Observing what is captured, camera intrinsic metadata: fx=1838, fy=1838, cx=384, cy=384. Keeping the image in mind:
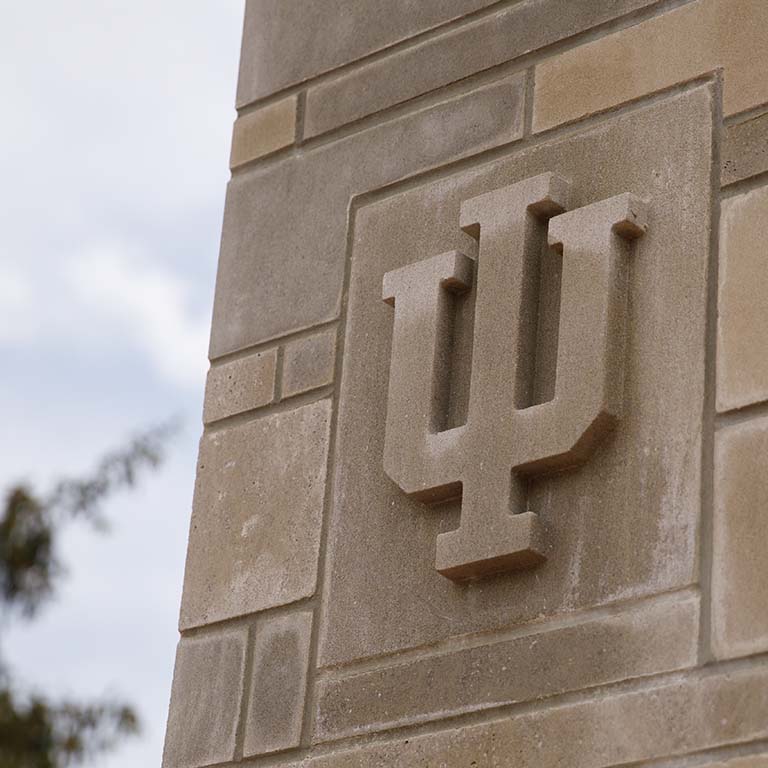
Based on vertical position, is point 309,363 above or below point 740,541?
above

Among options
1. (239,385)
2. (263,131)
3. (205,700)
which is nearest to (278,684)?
(205,700)

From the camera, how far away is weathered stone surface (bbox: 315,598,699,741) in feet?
8.61

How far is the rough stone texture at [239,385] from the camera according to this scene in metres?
3.47

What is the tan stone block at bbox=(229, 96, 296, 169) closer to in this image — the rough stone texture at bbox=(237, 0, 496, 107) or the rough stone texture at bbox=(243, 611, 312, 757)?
the rough stone texture at bbox=(237, 0, 496, 107)

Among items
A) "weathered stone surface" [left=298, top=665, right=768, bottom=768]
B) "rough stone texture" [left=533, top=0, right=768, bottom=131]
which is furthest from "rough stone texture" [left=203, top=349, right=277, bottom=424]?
"weathered stone surface" [left=298, top=665, right=768, bottom=768]

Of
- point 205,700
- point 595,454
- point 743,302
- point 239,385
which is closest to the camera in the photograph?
point 743,302

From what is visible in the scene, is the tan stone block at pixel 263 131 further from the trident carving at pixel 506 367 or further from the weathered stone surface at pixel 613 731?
the weathered stone surface at pixel 613 731

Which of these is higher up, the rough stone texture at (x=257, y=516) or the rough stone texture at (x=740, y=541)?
the rough stone texture at (x=257, y=516)

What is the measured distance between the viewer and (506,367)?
9.77ft

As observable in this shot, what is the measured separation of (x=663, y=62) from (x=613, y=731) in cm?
111

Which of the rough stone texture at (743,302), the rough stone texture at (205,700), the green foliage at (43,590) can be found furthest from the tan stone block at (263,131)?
the green foliage at (43,590)

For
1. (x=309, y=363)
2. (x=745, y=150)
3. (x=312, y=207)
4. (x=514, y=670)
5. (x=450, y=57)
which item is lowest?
(x=514, y=670)

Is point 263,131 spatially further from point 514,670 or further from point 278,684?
point 514,670

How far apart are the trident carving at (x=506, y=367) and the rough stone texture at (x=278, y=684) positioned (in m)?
0.34
